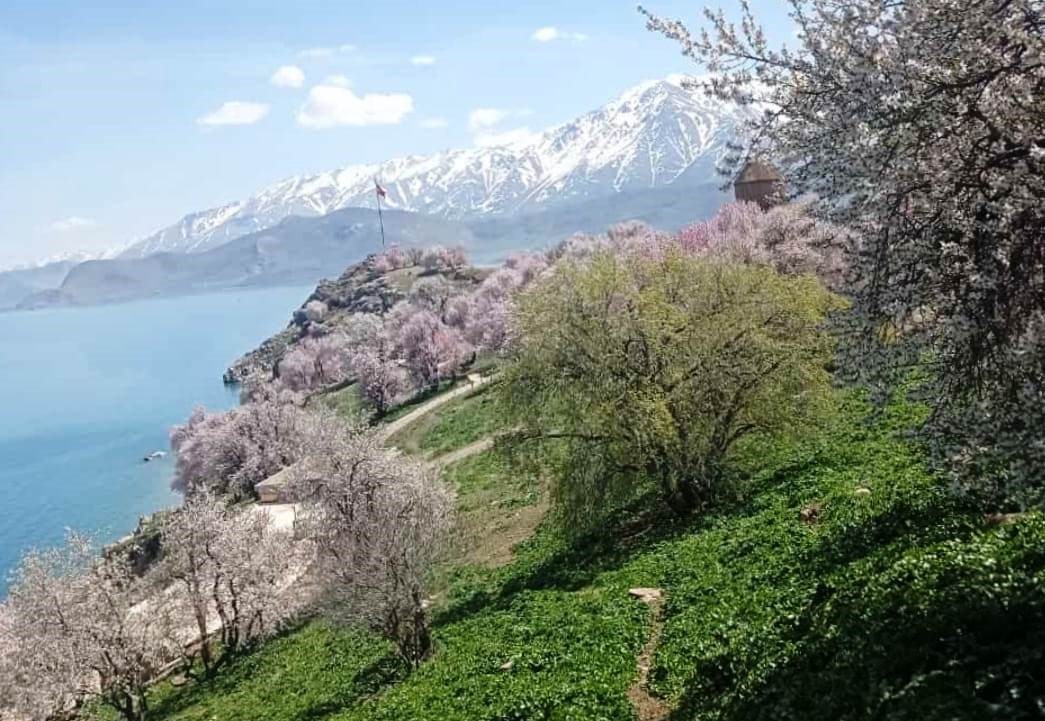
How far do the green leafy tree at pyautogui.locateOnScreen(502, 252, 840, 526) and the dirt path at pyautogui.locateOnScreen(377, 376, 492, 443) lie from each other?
41450 mm

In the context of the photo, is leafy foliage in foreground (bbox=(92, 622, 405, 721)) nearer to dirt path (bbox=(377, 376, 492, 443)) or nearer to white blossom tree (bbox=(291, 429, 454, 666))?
white blossom tree (bbox=(291, 429, 454, 666))

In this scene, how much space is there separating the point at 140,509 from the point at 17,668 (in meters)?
65.9

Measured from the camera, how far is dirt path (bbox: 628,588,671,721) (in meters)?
14.9

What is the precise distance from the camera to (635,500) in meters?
31.8

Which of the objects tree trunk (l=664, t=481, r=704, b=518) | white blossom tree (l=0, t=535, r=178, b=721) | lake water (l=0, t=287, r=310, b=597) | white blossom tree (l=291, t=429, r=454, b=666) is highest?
white blossom tree (l=291, t=429, r=454, b=666)

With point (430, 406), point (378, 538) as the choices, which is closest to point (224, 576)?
point (378, 538)

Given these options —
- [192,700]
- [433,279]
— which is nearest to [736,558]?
[192,700]

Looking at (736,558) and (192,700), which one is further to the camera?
(192,700)

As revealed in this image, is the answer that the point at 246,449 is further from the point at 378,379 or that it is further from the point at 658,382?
the point at 658,382

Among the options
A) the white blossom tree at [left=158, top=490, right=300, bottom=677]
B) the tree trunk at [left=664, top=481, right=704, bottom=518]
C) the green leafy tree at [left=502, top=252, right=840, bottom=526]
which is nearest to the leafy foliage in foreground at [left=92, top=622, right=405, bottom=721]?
the white blossom tree at [left=158, top=490, right=300, bottom=677]

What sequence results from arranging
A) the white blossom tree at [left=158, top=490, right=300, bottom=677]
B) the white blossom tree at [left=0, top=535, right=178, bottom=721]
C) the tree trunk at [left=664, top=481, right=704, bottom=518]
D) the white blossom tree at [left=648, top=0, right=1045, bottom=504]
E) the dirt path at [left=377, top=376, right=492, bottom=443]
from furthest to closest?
the dirt path at [left=377, top=376, right=492, bottom=443] → the white blossom tree at [left=158, top=490, right=300, bottom=677] → the white blossom tree at [left=0, top=535, right=178, bottom=721] → the tree trunk at [left=664, top=481, right=704, bottom=518] → the white blossom tree at [left=648, top=0, right=1045, bottom=504]

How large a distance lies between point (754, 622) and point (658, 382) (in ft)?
37.0

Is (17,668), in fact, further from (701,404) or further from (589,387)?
(701,404)

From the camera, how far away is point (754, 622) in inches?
629
